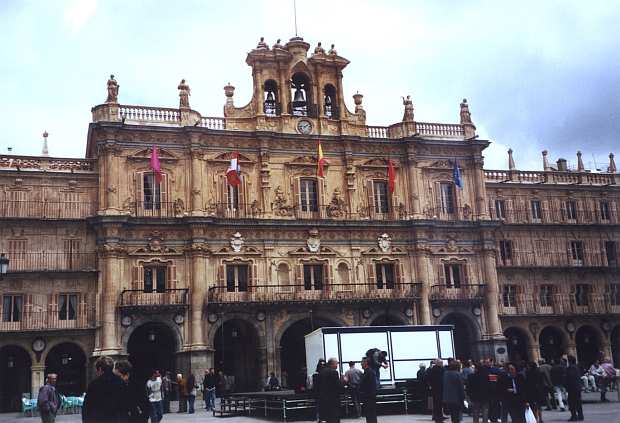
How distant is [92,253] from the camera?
4175 cm

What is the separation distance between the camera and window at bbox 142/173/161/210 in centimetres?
4308

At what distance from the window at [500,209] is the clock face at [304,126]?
14231 mm

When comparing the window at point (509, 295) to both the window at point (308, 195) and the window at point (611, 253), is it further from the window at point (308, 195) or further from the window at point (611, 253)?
the window at point (308, 195)

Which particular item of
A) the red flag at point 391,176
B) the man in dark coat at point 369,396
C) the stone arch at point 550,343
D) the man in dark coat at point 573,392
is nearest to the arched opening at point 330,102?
the red flag at point 391,176

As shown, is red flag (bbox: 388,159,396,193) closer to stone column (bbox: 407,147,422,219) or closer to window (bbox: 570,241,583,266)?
stone column (bbox: 407,147,422,219)

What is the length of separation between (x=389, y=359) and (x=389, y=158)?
A: 832 inches

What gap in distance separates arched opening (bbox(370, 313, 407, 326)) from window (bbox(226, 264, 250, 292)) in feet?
26.5

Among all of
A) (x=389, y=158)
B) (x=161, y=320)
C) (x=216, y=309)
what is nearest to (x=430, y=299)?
(x=389, y=158)

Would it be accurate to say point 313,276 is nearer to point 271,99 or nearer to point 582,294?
point 271,99

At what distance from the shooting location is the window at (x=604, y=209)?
54.9 meters

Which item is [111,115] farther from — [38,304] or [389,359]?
[389,359]

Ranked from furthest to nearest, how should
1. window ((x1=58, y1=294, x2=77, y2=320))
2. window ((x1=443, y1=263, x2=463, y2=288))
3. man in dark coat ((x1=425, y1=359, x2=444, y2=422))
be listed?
window ((x1=443, y1=263, x2=463, y2=288))
window ((x1=58, y1=294, x2=77, y2=320))
man in dark coat ((x1=425, y1=359, x2=444, y2=422))

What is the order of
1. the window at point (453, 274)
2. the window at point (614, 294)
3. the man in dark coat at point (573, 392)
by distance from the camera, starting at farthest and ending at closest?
the window at point (614, 294)
the window at point (453, 274)
the man in dark coat at point (573, 392)

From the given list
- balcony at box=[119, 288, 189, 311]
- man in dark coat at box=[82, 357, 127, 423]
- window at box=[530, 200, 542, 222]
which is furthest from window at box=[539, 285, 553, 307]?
man in dark coat at box=[82, 357, 127, 423]
